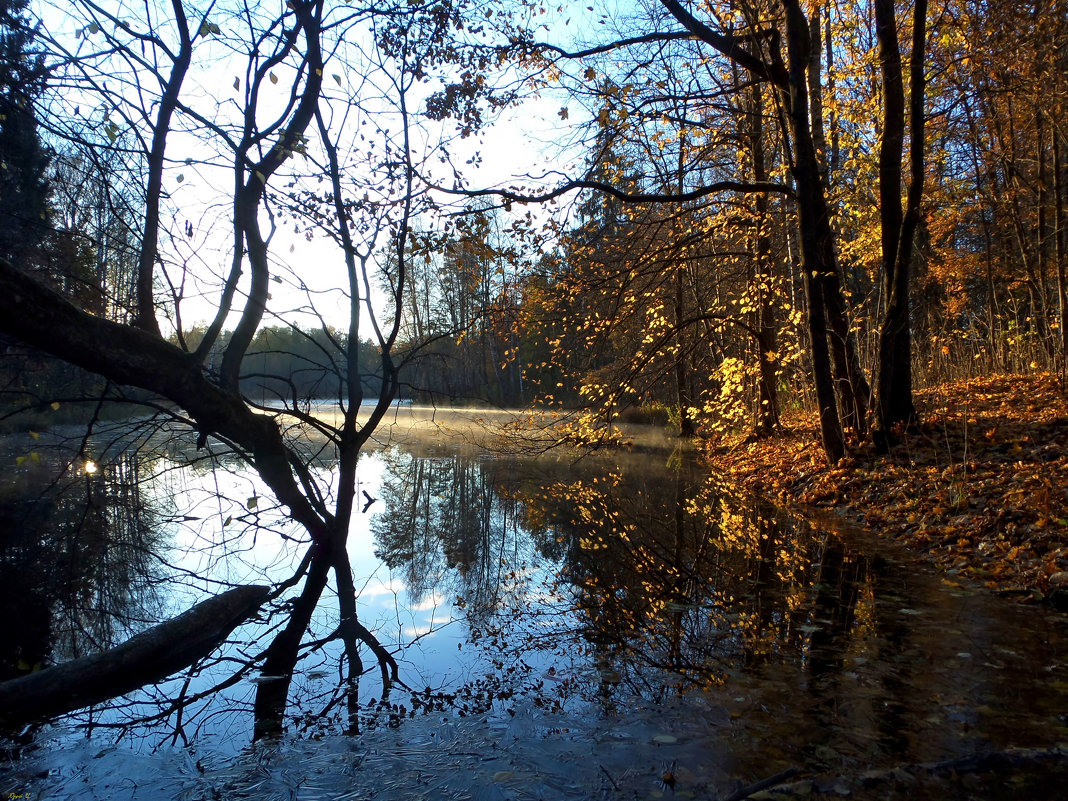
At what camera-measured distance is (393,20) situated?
7.19m

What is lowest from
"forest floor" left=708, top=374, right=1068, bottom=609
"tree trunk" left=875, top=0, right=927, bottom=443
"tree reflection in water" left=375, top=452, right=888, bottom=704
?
"tree reflection in water" left=375, top=452, right=888, bottom=704

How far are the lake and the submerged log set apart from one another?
205mm

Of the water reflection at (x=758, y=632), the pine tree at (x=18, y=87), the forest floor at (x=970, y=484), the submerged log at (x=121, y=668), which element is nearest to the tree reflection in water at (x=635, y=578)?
the water reflection at (x=758, y=632)

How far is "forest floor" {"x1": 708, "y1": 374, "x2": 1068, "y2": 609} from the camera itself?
559 cm

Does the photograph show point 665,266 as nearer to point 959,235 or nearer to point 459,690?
point 459,690

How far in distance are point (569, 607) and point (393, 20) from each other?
6.40 m

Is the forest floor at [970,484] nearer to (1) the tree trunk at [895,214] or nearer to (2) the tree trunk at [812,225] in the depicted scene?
(1) the tree trunk at [895,214]

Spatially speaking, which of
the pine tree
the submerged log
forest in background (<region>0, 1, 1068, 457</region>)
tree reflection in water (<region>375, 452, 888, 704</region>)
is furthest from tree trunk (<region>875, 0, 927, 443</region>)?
the pine tree

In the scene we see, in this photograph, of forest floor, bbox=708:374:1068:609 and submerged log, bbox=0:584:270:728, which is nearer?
submerged log, bbox=0:584:270:728

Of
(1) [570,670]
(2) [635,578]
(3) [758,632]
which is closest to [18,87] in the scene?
(1) [570,670]

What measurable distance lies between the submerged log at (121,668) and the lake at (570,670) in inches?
8.1

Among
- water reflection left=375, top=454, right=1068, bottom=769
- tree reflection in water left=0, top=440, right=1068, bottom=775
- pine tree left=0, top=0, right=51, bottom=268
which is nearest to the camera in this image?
water reflection left=375, top=454, right=1068, bottom=769

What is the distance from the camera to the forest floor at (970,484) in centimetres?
559

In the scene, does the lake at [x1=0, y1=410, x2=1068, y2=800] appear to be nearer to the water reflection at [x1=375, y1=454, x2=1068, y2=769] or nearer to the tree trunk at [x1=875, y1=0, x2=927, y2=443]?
the water reflection at [x1=375, y1=454, x2=1068, y2=769]
